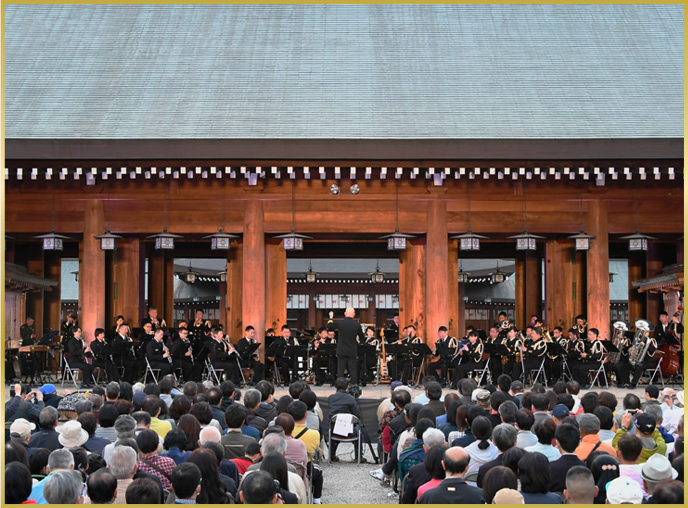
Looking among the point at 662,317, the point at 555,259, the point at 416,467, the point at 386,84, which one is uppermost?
the point at 386,84

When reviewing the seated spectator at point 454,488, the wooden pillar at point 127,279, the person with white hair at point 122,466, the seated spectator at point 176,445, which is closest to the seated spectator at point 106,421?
the seated spectator at point 176,445

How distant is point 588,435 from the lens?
26.3 feet

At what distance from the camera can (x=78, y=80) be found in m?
21.3

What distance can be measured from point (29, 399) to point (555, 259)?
13094 millimetres

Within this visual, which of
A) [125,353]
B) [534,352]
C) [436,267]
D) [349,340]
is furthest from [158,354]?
[534,352]

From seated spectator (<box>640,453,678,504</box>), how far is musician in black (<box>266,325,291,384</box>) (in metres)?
11.8

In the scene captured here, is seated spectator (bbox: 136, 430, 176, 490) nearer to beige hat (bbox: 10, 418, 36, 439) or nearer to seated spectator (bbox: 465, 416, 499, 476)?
beige hat (bbox: 10, 418, 36, 439)

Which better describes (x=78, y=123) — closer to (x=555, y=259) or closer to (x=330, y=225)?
(x=330, y=225)

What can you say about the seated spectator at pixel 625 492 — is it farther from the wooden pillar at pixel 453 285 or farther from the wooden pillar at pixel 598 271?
the wooden pillar at pixel 453 285

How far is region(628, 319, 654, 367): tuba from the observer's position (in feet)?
56.7

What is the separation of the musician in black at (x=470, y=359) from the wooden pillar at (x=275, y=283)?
4.36 metres

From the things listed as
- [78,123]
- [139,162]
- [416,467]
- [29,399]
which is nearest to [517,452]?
[416,467]

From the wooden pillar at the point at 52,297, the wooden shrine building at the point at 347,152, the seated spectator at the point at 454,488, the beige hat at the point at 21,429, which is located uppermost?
the wooden shrine building at the point at 347,152

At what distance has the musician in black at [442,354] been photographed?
689 inches
